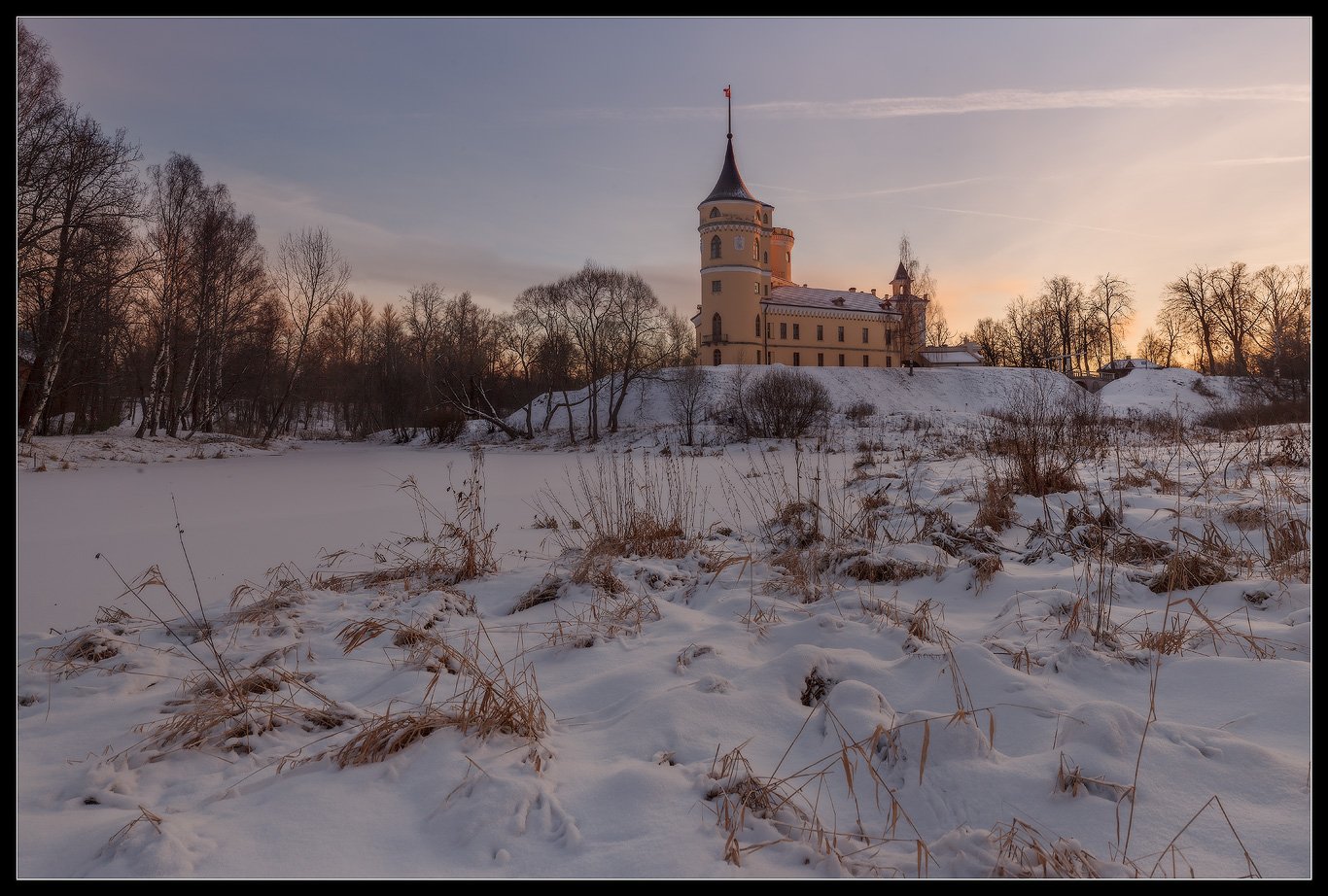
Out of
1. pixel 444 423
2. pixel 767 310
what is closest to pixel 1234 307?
pixel 767 310

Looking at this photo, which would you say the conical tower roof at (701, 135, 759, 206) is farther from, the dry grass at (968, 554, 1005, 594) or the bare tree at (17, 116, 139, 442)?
the dry grass at (968, 554, 1005, 594)

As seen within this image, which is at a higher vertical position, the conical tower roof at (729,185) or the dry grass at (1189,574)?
the conical tower roof at (729,185)

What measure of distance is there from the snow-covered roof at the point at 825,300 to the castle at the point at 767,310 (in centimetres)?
8

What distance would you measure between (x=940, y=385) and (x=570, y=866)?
151 feet

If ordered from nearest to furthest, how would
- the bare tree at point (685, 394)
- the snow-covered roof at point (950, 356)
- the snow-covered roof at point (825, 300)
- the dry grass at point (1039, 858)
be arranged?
1. the dry grass at point (1039, 858)
2. the bare tree at point (685, 394)
3. the snow-covered roof at point (825, 300)
4. the snow-covered roof at point (950, 356)

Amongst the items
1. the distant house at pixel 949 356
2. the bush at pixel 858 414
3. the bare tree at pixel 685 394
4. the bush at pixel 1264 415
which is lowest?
the bush at pixel 1264 415

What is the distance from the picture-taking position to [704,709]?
2.63 meters

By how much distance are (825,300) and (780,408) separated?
3305 centimetres

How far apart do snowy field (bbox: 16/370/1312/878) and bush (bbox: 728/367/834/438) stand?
17991 mm

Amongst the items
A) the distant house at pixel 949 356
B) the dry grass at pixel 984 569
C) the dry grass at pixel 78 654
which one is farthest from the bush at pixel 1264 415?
the distant house at pixel 949 356

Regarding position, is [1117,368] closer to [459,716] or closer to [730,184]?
[730,184]

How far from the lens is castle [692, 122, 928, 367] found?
160 feet

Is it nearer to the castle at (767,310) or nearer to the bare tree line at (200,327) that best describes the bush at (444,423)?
the bare tree line at (200,327)

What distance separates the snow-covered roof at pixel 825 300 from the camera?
5219cm
